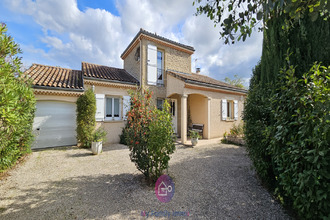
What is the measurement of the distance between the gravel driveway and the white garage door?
7.36 ft

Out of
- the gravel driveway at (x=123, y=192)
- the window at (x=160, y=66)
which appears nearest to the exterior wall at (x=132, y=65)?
the window at (x=160, y=66)

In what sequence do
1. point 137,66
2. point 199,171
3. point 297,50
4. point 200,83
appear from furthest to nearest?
point 137,66, point 200,83, point 199,171, point 297,50

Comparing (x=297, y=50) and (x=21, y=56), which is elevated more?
(x=21, y=56)

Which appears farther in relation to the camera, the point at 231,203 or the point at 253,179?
the point at 253,179

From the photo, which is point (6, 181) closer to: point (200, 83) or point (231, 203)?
point (231, 203)

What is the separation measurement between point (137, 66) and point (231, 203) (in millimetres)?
9605

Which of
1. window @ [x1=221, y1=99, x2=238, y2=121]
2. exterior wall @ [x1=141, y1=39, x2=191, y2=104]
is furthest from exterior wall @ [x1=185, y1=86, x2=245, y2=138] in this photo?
exterior wall @ [x1=141, y1=39, x2=191, y2=104]

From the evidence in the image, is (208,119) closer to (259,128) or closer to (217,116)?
(217,116)

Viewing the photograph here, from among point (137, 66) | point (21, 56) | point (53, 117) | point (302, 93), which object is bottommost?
point (53, 117)

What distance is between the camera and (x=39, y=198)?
124 inches

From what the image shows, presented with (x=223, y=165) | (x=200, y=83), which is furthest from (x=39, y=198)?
(x=200, y=83)

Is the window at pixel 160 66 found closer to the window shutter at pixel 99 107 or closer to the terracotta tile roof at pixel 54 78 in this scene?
the window shutter at pixel 99 107

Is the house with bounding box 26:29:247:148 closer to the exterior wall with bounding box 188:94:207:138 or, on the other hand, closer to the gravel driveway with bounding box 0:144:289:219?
the exterior wall with bounding box 188:94:207:138

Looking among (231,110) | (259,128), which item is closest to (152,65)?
(231,110)
